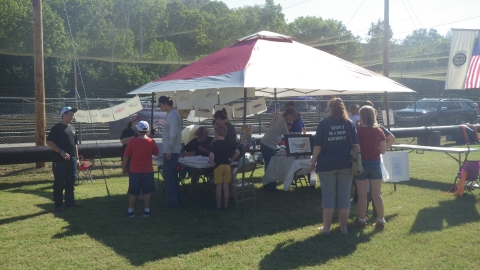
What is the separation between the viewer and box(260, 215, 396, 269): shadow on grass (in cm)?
538

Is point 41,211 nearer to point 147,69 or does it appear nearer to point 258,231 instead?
point 258,231

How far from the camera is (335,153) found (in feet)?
20.2

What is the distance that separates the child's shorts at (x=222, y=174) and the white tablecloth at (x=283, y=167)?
3.44 ft

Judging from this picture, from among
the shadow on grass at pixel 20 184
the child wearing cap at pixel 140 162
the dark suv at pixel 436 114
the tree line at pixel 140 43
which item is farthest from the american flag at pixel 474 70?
the tree line at pixel 140 43

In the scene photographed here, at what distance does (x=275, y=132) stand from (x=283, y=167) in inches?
35.5

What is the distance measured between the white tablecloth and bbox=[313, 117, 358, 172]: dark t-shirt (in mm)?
2193

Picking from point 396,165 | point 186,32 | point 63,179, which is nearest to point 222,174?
point 63,179

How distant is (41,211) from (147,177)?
206 centimetres

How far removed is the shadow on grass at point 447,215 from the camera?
684cm

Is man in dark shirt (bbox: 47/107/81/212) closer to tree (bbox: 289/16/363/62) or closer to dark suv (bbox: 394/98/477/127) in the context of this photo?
dark suv (bbox: 394/98/477/127)

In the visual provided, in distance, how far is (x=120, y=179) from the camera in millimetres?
11938

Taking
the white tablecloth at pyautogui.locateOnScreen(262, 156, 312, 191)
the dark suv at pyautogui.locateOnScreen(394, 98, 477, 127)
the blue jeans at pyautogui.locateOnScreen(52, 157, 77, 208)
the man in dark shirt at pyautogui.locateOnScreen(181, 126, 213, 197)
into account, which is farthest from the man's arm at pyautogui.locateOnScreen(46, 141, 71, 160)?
the dark suv at pyautogui.locateOnScreen(394, 98, 477, 127)

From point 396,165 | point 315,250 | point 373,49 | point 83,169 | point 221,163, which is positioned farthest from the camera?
point 373,49

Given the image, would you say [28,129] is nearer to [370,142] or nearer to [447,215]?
[370,142]
